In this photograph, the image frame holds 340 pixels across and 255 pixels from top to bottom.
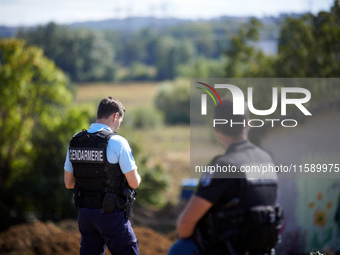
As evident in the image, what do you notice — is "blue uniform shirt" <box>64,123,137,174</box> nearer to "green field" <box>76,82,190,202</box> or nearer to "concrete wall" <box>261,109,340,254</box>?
"concrete wall" <box>261,109,340,254</box>

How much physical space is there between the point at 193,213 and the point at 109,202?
2.94 ft

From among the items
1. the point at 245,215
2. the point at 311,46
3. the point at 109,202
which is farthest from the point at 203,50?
the point at 245,215

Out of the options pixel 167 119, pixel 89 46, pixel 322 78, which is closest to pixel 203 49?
pixel 167 119

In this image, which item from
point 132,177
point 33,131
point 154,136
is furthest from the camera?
point 154,136

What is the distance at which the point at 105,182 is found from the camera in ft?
13.1

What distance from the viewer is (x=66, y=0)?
105 ft

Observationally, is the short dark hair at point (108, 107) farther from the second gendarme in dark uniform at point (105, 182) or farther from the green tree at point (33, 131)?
the green tree at point (33, 131)

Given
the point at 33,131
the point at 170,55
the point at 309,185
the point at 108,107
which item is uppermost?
the point at 170,55

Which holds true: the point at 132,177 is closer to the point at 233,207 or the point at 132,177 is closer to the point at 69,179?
the point at 69,179

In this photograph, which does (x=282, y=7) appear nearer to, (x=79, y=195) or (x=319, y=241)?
(x=319, y=241)

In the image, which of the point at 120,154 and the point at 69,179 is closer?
the point at 120,154

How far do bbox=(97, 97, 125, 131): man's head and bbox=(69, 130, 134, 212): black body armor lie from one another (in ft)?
0.31

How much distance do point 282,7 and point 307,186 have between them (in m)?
11.4

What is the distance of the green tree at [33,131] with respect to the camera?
40.1ft
